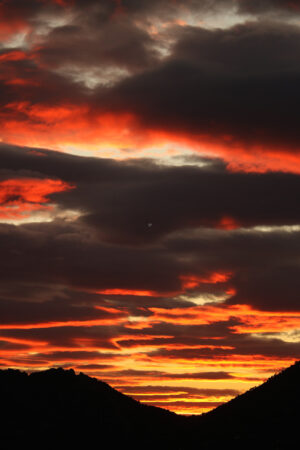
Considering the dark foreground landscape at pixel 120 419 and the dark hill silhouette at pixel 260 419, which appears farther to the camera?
the dark foreground landscape at pixel 120 419

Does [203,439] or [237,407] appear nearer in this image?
[203,439]

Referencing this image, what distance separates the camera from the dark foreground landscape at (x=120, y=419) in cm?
7625

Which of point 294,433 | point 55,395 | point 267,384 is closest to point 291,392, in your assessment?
point 267,384

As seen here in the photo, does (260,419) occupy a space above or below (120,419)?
above

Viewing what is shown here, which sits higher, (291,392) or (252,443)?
(291,392)

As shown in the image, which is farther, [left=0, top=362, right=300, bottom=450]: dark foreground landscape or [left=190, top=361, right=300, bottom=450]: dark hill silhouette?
[left=0, top=362, right=300, bottom=450]: dark foreground landscape

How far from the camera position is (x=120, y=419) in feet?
275

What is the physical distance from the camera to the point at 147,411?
91.0 meters

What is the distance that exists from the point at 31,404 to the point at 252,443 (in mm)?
28438

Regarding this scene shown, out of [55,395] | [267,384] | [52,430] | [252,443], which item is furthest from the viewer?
[267,384]

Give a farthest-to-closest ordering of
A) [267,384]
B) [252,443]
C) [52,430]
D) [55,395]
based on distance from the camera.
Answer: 1. [267,384]
2. [55,395]
3. [52,430]
4. [252,443]

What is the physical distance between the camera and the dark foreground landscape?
76.2 meters

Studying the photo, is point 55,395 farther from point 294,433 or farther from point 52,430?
point 294,433

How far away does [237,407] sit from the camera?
90562 millimetres
